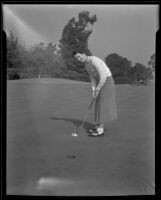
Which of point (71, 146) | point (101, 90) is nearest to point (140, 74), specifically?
point (101, 90)

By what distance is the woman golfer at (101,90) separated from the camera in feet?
11.5

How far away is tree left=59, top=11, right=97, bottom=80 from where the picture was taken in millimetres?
3432

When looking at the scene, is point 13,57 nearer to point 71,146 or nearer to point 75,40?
point 75,40

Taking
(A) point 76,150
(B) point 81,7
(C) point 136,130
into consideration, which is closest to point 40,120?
(A) point 76,150

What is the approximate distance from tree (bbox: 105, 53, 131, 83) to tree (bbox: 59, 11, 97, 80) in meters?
0.25

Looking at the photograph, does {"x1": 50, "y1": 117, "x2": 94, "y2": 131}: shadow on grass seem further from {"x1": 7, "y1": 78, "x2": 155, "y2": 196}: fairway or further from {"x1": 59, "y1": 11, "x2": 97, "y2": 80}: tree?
{"x1": 59, "y1": 11, "x2": 97, "y2": 80}: tree

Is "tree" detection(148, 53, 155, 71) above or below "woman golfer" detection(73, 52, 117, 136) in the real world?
above

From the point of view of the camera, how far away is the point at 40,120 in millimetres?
3541

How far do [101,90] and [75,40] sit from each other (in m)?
0.66

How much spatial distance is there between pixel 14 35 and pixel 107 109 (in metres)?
1.37

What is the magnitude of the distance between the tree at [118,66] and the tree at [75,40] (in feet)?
0.83

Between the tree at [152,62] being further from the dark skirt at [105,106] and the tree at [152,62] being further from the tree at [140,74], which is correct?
the dark skirt at [105,106]

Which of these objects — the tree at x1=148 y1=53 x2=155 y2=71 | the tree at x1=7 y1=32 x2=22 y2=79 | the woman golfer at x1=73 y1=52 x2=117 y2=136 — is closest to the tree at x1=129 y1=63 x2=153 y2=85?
the tree at x1=148 y1=53 x2=155 y2=71
